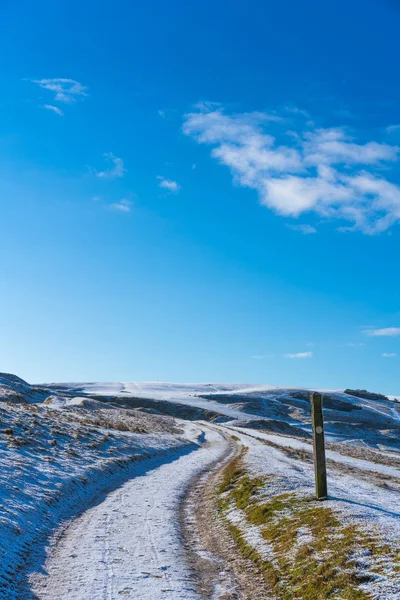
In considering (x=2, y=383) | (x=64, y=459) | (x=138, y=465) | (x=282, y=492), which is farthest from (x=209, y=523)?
(x=2, y=383)

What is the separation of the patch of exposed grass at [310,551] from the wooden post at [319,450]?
0.47 meters

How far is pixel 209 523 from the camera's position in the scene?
15.3m

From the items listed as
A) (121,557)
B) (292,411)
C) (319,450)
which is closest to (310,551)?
(121,557)

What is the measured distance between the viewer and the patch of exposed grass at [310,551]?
29.1 feet

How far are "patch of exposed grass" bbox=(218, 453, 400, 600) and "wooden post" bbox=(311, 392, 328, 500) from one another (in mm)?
465

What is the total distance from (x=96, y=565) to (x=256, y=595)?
3.65 metres

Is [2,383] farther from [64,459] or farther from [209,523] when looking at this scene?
[209,523]

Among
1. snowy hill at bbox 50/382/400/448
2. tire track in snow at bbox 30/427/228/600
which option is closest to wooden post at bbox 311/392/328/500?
tire track in snow at bbox 30/427/228/600

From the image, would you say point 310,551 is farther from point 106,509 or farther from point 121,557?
point 106,509

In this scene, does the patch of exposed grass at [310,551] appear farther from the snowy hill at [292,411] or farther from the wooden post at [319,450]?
the snowy hill at [292,411]

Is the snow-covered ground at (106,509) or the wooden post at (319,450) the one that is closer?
the snow-covered ground at (106,509)

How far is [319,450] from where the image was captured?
15531 millimetres

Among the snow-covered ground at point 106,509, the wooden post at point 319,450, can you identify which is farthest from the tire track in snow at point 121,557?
the wooden post at point 319,450

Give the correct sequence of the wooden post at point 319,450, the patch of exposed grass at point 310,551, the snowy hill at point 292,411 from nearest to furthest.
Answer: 1. the patch of exposed grass at point 310,551
2. the wooden post at point 319,450
3. the snowy hill at point 292,411
